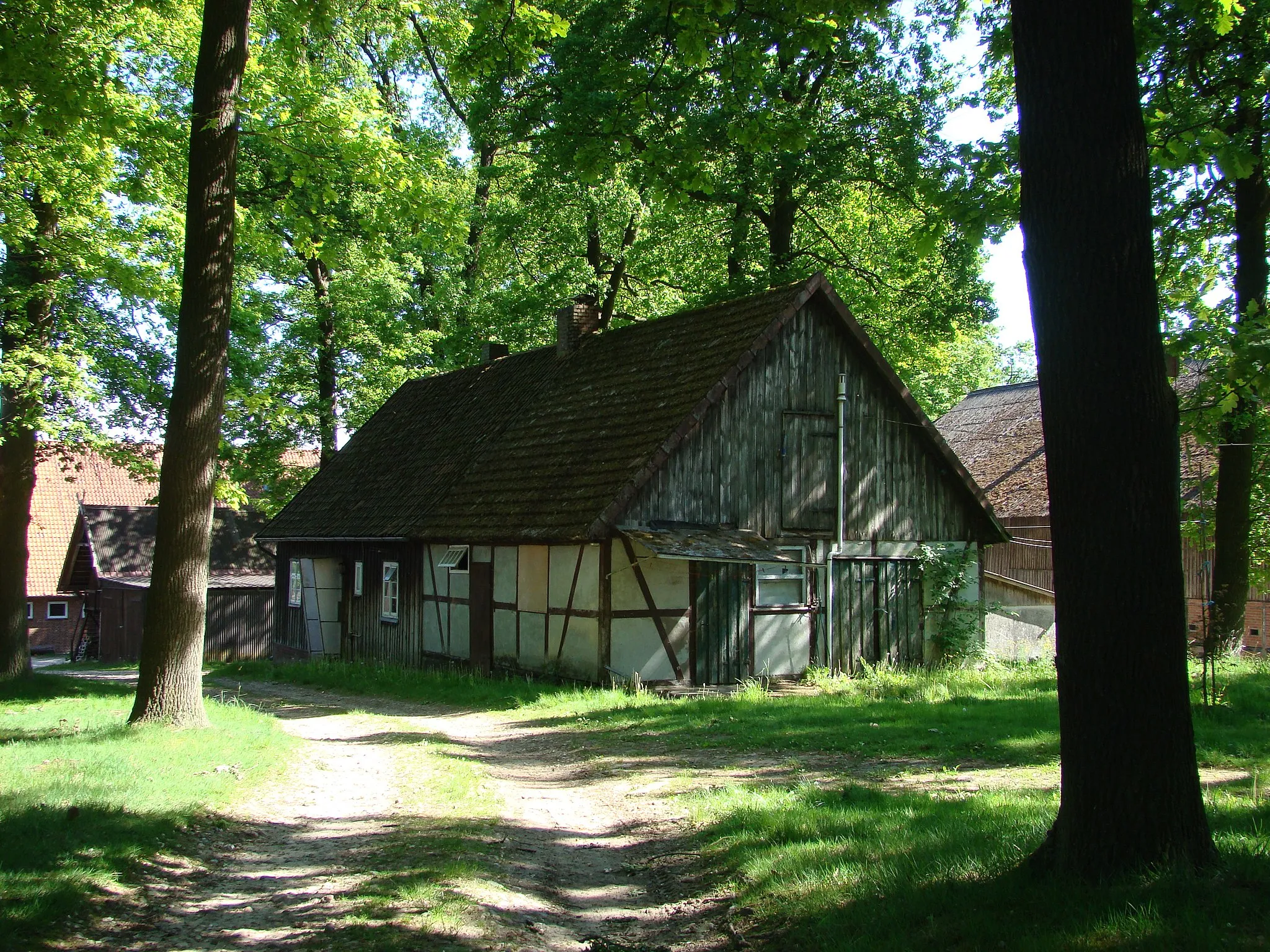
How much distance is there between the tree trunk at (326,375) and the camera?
32.2m

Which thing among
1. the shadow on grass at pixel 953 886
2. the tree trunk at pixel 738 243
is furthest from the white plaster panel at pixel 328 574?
the shadow on grass at pixel 953 886

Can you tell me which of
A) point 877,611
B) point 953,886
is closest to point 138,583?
point 877,611

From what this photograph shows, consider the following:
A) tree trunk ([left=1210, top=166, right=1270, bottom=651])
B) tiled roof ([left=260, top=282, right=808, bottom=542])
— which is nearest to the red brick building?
tiled roof ([left=260, top=282, right=808, bottom=542])

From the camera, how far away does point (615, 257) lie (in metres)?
31.4

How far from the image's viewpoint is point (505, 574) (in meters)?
20.2

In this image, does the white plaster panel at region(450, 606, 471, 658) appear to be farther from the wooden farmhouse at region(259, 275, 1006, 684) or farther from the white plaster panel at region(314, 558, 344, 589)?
the white plaster panel at region(314, 558, 344, 589)

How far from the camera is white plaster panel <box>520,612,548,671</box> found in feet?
62.7

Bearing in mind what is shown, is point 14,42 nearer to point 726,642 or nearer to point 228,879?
point 228,879

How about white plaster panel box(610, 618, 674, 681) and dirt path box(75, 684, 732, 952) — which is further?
white plaster panel box(610, 618, 674, 681)

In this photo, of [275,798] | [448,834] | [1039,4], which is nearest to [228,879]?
[448,834]

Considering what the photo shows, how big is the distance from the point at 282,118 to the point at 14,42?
155 inches

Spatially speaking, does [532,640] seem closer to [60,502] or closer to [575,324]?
[575,324]

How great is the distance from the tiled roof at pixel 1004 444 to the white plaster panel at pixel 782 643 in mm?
13058

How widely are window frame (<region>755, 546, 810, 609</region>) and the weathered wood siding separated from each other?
39 centimetres
